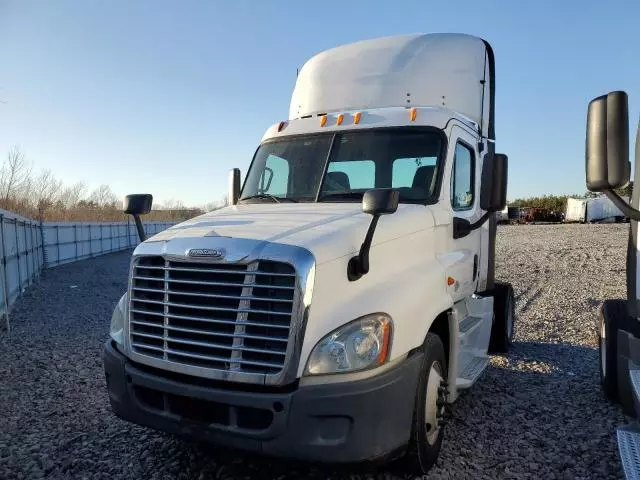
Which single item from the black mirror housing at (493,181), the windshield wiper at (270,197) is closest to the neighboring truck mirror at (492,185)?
the black mirror housing at (493,181)

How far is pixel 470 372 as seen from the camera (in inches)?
178

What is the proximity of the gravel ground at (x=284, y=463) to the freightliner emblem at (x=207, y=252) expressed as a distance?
1.41m

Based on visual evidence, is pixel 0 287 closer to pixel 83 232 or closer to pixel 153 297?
pixel 153 297

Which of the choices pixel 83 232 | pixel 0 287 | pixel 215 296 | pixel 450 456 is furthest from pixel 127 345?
pixel 83 232

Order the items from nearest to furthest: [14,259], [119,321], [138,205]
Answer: [119,321], [138,205], [14,259]

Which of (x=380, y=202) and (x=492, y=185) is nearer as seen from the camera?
(x=380, y=202)

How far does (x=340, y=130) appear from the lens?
184 inches

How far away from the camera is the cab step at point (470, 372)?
4.12 m

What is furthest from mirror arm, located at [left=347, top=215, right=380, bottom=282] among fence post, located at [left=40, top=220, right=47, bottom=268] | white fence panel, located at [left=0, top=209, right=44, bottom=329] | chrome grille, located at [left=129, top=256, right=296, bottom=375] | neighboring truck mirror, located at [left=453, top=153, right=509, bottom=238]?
fence post, located at [left=40, top=220, right=47, bottom=268]

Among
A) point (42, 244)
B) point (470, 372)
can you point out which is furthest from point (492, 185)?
point (42, 244)

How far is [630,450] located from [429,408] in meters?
1.26

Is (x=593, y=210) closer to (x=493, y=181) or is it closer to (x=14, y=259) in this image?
(x=14, y=259)

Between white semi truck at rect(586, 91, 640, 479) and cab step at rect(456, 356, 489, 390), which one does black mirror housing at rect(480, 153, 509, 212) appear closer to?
white semi truck at rect(586, 91, 640, 479)

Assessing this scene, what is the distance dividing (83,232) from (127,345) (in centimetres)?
2243
